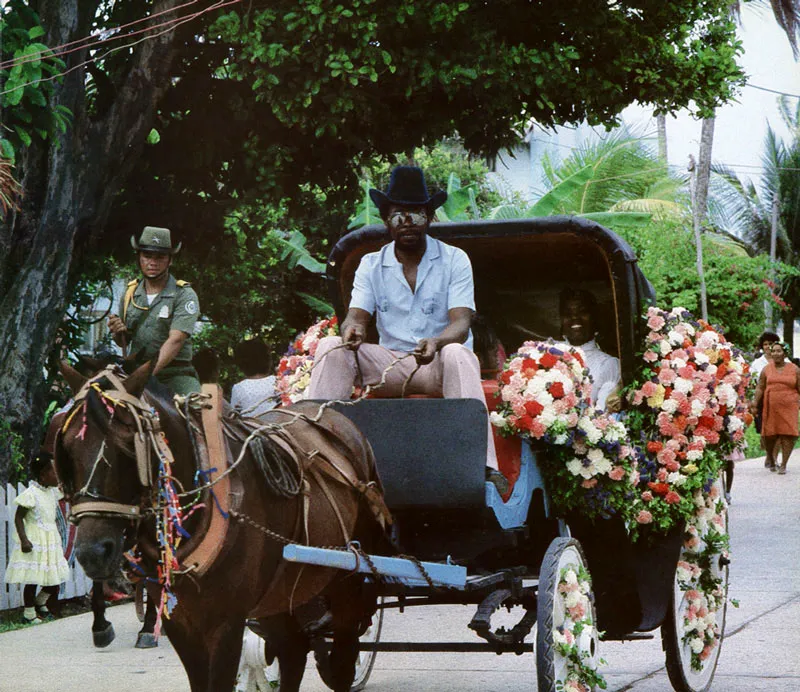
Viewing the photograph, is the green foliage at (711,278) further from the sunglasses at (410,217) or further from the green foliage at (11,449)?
the sunglasses at (410,217)

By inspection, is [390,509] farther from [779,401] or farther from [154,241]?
[779,401]

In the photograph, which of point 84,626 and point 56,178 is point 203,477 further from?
point 56,178

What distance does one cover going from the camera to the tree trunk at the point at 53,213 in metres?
11.0

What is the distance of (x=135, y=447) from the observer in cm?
437

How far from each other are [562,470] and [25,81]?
5.21 meters

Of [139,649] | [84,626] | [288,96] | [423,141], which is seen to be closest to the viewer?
[139,649]

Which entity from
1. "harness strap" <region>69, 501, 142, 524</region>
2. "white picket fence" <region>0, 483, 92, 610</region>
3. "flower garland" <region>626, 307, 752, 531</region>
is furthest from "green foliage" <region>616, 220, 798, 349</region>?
"harness strap" <region>69, 501, 142, 524</region>

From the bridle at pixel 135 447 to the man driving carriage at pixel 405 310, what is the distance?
1.58 meters

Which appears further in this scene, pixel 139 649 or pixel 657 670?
pixel 139 649

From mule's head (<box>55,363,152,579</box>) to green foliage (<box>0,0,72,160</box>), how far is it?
4.77 m

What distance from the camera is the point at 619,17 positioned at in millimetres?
12945

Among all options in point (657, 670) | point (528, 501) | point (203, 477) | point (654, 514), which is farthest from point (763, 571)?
point (203, 477)

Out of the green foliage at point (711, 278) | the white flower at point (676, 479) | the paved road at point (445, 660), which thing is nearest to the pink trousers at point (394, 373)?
the white flower at point (676, 479)

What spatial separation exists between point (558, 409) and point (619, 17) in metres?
7.87
